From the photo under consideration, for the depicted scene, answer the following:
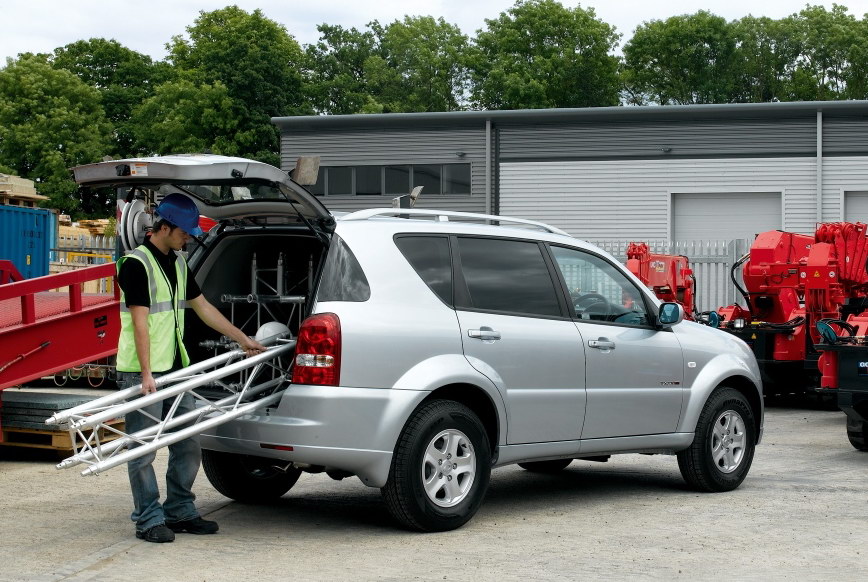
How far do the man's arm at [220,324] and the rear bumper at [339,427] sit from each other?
1.19ft

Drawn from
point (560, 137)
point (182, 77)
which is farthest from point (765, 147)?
point (182, 77)

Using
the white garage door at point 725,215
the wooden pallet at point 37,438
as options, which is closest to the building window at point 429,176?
the white garage door at point 725,215

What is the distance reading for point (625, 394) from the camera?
8.17 metres

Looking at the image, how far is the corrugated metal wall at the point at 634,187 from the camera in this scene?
31688 millimetres

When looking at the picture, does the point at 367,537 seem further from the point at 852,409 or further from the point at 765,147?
the point at 765,147

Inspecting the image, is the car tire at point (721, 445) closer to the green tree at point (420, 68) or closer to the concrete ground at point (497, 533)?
the concrete ground at point (497, 533)

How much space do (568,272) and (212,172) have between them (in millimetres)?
2693

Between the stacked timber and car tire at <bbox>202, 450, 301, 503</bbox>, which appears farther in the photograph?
the stacked timber

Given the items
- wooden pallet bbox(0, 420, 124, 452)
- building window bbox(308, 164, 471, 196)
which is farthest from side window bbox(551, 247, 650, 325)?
building window bbox(308, 164, 471, 196)

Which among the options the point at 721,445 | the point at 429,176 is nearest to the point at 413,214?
the point at 721,445

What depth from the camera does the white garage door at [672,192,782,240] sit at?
1265 inches

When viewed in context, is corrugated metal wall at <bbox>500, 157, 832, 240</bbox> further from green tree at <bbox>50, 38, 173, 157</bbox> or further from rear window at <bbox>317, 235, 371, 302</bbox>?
green tree at <bbox>50, 38, 173, 157</bbox>

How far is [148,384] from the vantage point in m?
6.65

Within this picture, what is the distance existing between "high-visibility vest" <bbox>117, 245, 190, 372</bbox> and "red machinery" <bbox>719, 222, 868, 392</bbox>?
1082cm
